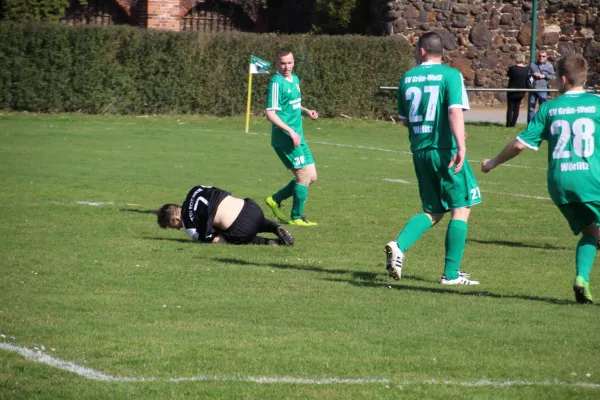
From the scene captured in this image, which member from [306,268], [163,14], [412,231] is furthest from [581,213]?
[163,14]

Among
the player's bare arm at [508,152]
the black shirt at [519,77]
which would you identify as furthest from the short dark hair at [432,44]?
the black shirt at [519,77]

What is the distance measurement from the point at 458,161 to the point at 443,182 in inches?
13.2

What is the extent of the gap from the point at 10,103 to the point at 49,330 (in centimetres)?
2593

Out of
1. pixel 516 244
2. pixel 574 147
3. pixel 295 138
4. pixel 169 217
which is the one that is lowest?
pixel 516 244

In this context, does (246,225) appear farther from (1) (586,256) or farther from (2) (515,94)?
(2) (515,94)

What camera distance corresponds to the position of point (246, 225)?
11242 mm

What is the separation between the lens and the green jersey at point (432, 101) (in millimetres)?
9031

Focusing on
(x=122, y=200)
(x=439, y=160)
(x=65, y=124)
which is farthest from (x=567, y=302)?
(x=65, y=124)

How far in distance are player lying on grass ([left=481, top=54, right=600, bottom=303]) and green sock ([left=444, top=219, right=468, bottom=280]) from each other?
0.98 metres

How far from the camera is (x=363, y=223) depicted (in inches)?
531

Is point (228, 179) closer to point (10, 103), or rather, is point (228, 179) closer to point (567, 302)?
point (567, 302)

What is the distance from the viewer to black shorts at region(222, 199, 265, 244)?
36.7ft

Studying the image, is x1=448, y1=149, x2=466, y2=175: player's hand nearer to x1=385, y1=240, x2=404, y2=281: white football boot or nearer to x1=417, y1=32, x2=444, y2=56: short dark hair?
x1=385, y1=240, x2=404, y2=281: white football boot

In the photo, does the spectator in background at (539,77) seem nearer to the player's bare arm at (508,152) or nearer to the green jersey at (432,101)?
the green jersey at (432,101)
